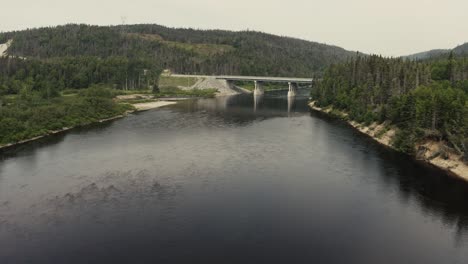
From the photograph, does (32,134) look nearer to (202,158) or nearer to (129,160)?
(129,160)

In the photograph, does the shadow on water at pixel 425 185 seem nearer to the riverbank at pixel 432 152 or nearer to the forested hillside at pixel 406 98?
the riverbank at pixel 432 152

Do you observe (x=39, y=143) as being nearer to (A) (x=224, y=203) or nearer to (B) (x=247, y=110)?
(A) (x=224, y=203)

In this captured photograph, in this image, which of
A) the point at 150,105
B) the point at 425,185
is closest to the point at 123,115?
the point at 150,105

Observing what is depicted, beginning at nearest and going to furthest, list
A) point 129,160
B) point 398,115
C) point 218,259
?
point 218,259, point 129,160, point 398,115

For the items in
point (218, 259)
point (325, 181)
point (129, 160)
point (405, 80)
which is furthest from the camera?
point (405, 80)

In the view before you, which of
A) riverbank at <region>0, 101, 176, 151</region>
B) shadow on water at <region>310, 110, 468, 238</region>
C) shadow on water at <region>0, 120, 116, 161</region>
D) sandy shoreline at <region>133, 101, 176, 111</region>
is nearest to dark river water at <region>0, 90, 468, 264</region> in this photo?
shadow on water at <region>310, 110, 468, 238</region>

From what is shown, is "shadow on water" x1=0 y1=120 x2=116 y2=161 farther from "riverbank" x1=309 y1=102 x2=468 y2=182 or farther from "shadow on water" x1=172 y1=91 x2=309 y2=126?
"riverbank" x1=309 y1=102 x2=468 y2=182

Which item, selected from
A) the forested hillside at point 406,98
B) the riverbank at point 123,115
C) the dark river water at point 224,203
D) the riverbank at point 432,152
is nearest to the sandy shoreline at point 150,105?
the riverbank at point 123,115

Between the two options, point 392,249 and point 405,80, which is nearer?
point 392,249

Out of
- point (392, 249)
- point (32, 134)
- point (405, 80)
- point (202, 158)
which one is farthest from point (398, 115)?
point (32, 134)
